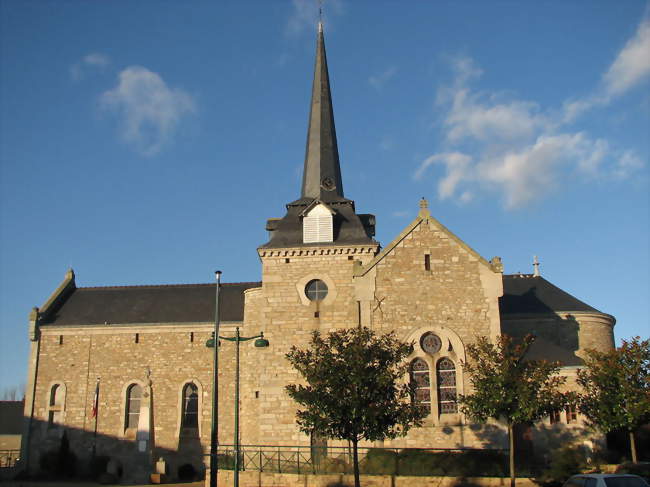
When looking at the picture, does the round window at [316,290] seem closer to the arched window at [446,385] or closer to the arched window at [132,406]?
the arched window at [446,385]

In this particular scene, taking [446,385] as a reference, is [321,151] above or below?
above

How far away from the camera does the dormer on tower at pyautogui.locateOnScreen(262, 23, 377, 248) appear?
1155 inches

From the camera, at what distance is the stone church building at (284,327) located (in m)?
26.0

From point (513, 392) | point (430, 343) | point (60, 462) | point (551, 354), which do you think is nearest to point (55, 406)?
point (60, 462)

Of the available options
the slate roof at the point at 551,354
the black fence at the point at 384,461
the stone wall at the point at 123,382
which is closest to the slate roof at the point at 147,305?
the stone wall at the point at 123,382

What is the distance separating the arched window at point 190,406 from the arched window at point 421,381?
12.3 metres

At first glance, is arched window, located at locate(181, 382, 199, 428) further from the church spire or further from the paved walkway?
the church spire

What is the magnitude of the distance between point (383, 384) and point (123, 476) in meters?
16.9

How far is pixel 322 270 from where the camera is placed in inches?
1135

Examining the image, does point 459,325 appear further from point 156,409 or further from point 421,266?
point 156,409

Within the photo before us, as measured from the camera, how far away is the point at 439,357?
25.6 metres

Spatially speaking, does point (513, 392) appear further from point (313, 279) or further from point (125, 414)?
point (125, 414)

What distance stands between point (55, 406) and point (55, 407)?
0.34ft

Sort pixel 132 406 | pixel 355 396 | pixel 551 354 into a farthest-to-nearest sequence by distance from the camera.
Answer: pixel 132 406 < pixel 551 354 < pixel 355 396
